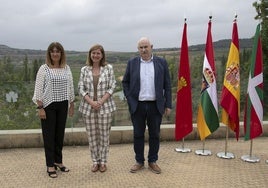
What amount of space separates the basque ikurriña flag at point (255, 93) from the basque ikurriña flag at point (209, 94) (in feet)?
1.60

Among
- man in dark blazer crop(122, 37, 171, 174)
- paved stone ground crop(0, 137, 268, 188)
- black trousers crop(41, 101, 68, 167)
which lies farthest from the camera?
man in dark blazer crop(122, 37, 171, 174)

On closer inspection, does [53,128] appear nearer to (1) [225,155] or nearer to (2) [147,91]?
(2) [147,91]

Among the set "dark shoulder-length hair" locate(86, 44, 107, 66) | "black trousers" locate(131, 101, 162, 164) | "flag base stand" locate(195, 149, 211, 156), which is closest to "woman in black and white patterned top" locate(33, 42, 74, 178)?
"dark shoulder-length hair" locate(86, 44, 107, 66)

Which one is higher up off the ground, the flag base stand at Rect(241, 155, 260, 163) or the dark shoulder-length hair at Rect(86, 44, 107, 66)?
the dark shoulder-length hair at Rect(86, 44, 107, 66)

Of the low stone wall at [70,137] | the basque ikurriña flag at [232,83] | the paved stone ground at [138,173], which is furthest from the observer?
the low stone wall at [70,137]

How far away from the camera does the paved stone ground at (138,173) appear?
4566 millimetres

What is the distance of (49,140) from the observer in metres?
4.79

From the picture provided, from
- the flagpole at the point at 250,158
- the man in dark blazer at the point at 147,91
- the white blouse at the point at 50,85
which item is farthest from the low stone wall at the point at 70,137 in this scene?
the white blouse at the point at 50,85

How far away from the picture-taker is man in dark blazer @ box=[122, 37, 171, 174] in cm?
484

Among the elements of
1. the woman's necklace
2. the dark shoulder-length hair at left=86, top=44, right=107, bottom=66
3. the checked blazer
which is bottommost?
the checked blazer

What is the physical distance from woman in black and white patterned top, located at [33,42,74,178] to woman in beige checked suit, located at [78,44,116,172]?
225 millimetres

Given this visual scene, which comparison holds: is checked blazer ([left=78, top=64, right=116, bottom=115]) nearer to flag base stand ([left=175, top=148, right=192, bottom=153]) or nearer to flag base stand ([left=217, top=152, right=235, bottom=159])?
flag base stand ([left=175, top=148, right=192, bottom=153])

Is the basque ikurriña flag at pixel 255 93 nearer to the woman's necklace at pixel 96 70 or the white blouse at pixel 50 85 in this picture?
the woman's necklace at pixel 96 70

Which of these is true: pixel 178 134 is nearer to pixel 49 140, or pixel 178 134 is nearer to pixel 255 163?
pixel 255 163
